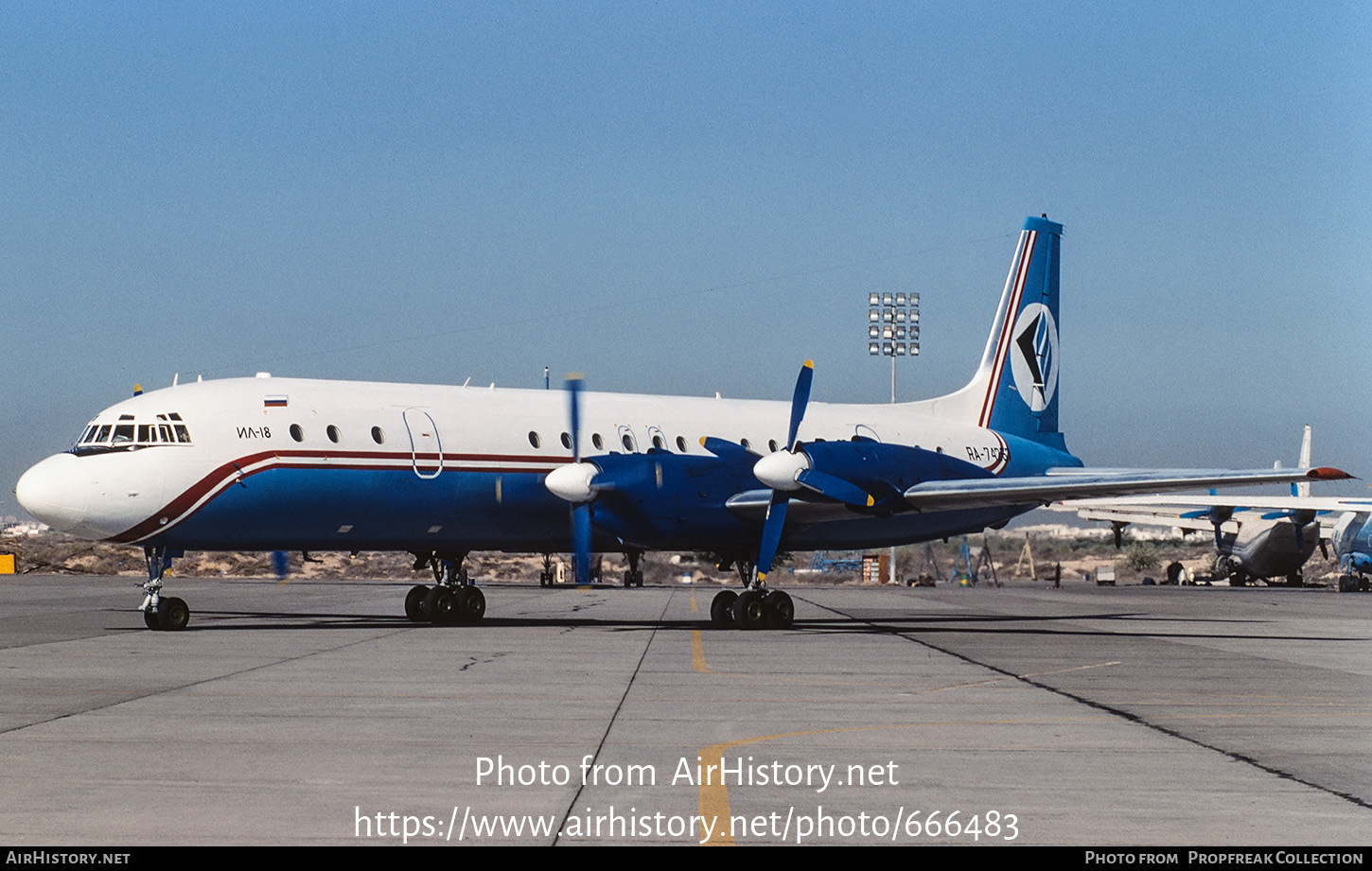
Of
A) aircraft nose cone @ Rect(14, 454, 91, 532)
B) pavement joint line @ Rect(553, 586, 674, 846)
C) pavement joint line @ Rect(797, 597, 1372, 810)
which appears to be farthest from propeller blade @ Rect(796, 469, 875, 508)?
aircraft nose cone @ Rect(14, 454, 91, 532)

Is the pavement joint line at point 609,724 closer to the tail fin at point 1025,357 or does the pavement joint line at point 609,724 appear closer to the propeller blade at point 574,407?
the propeller blade at point 574,407

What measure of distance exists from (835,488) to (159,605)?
38.6ft

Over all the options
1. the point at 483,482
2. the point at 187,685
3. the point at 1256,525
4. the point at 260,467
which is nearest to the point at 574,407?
the point at 483,482

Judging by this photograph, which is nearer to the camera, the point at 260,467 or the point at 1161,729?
the point at 1161,729

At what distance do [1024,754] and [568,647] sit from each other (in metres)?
11.3

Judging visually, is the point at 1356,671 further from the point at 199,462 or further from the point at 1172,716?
the point at 199,462

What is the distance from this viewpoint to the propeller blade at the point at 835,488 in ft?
80.1

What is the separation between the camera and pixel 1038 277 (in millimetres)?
35094

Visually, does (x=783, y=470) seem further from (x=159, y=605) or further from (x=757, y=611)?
(x=159, y=605)

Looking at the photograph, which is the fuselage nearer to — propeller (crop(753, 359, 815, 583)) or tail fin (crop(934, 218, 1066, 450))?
propeller (crop(753, 359, 815, 583))

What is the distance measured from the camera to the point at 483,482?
86.4 ft

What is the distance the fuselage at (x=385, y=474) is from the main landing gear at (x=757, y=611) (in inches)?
47.1

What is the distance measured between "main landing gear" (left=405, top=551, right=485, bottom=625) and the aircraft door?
285 cm

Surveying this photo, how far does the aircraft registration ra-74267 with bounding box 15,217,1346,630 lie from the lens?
2372 cm
